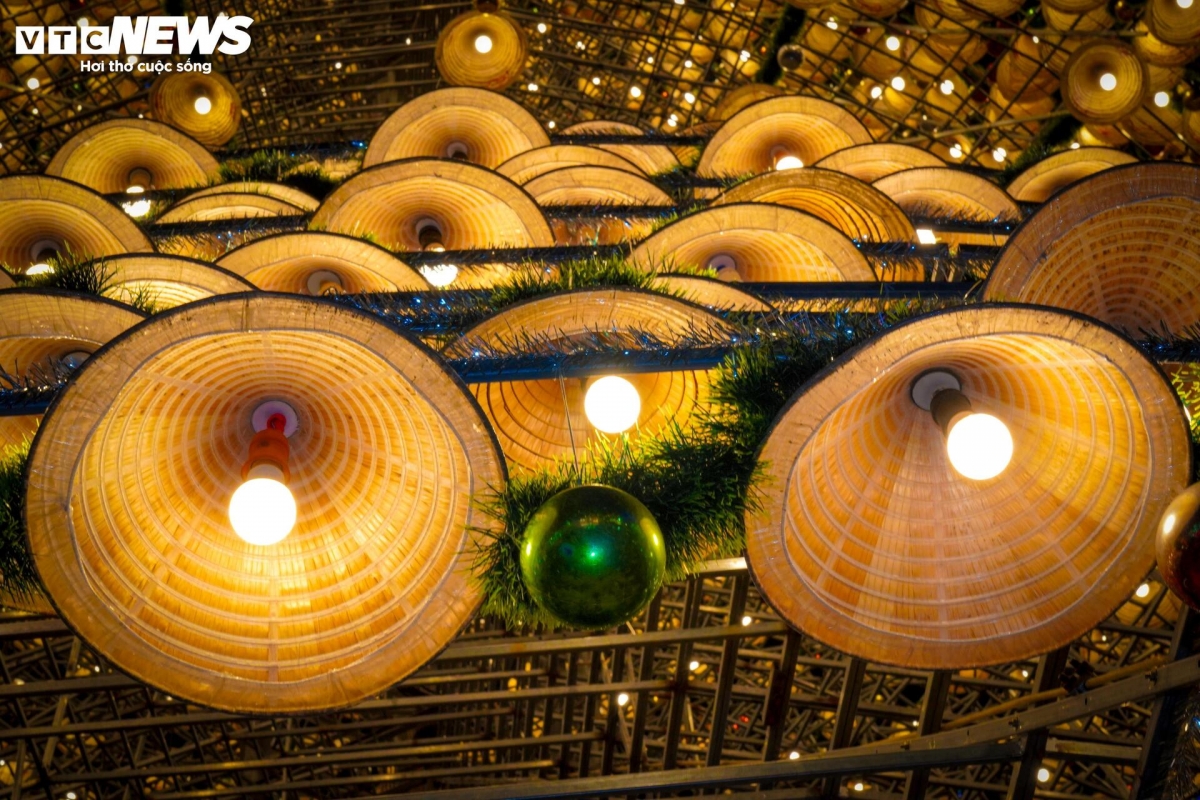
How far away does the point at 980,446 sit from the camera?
136 centimetres

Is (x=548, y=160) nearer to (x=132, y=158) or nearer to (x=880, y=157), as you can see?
(x=880, y=157)

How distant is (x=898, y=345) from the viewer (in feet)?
3.88

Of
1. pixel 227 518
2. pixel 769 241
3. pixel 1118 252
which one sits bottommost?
pixel 227 518

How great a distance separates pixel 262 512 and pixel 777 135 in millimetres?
5374

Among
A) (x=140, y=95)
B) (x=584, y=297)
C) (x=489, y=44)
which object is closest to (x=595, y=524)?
(x=584, y=297)

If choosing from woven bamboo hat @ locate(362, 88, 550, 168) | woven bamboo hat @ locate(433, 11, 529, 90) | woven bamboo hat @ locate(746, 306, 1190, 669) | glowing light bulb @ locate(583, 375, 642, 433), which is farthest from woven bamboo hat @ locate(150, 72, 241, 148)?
woven bamboo hat @ locate(746, 306, 1190, 669)

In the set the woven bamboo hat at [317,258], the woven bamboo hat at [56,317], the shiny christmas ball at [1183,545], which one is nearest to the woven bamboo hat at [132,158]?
the woven bamboo hat at [317,258]

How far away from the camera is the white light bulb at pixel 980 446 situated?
4.43 ft

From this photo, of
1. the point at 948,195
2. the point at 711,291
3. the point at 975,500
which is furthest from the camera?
the point at 948,195

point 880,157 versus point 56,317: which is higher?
point 880,157

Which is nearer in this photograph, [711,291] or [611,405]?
[611,405]

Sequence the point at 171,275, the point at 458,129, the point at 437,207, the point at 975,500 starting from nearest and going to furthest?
the point at 975,500
the point at 171,275
the point at 437,207
the point at 458,129

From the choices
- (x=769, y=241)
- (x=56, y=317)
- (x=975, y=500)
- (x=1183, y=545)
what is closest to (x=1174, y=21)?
(x=769, y=241)

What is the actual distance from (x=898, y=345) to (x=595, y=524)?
1.57 ft
